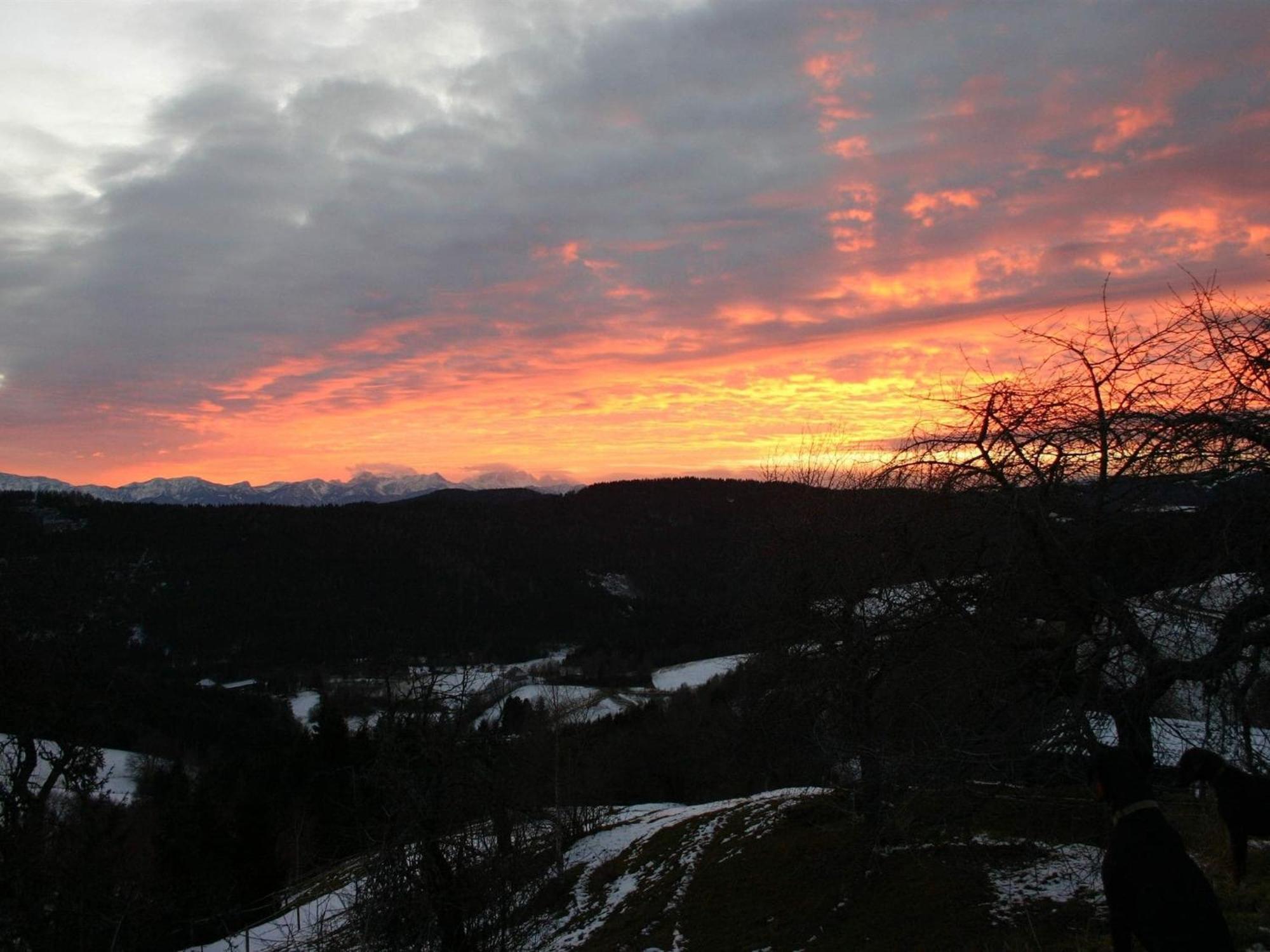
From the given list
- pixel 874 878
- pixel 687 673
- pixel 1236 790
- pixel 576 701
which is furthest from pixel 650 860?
pixel 687 673

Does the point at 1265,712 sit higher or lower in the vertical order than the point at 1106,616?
lower

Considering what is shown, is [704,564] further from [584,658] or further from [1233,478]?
[1233,478]

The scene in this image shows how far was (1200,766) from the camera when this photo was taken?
429 centimetres

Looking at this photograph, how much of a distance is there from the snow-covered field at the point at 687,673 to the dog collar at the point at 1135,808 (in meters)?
83.3

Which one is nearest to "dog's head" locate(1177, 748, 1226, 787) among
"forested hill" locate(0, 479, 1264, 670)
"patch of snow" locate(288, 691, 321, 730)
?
"forested hill" locate(0, 479, 1264, 670)

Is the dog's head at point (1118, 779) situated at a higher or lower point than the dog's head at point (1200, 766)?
higher

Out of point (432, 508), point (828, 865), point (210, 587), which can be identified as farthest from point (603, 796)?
point (432, 508)

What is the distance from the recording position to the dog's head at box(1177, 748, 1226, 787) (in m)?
4.27

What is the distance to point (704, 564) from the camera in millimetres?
138625

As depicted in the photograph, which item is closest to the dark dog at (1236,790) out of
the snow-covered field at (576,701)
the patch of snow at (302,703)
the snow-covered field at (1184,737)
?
the snow-covered field at (1184,737)

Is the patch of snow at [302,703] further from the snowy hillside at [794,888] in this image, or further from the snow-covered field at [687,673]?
the snowy hillside at [794,888]

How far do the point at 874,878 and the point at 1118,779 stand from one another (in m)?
12.4

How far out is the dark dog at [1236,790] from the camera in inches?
168

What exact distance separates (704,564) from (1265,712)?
134584mm
